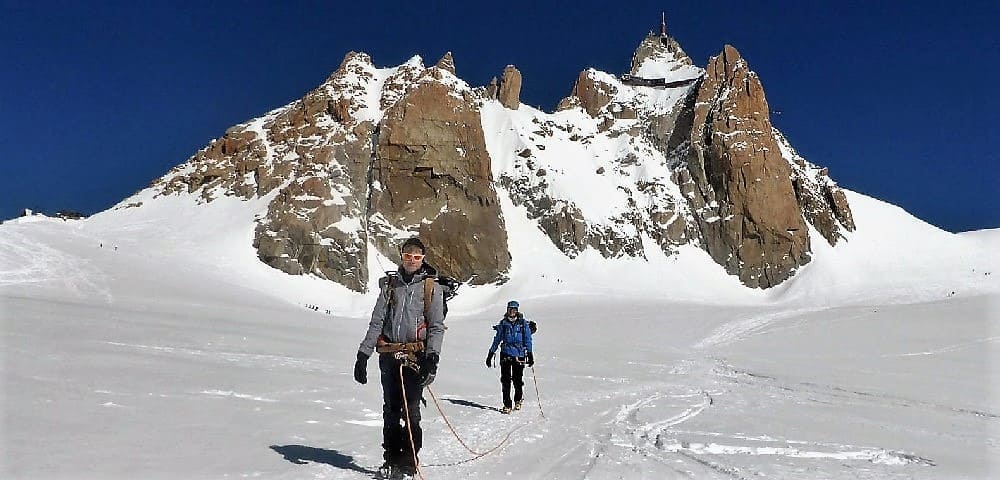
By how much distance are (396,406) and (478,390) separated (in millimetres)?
6872

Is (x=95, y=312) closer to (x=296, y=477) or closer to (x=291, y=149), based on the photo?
(x=296, y=477)

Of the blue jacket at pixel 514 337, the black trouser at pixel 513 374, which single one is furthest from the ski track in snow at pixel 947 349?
the black trouser at pixel 513 374

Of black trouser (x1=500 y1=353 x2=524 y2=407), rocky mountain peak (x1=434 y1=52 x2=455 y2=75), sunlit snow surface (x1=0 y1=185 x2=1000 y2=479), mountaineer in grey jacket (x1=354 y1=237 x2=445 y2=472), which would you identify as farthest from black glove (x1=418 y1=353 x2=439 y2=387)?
rocky mountain peak (x1=434 y1=52 x2=455 y2=75)

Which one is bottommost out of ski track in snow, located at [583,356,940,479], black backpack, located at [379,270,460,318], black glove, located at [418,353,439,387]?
ski track in snow, located at [583,356,940,479]

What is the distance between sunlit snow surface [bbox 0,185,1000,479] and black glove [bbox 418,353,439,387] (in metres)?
0.98

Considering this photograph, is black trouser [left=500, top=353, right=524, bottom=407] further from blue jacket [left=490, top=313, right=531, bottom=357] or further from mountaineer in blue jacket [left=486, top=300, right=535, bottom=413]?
blue jacket [left=490, top=313, right=531, bottom=357]

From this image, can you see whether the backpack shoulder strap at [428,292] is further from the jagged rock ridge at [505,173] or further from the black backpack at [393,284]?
the jagged rock ridge at [505,173]

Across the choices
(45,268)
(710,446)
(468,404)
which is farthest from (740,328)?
(45,268)

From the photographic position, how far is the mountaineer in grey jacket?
5.46 meters

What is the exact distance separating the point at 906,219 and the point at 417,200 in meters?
56.4

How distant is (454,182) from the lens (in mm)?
56625

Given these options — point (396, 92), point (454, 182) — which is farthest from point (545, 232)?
point (396, 92)

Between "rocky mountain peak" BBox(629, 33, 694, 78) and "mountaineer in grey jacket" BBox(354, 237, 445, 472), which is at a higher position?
"rocky mountain peak" BBox(629, 33, 694, 78)

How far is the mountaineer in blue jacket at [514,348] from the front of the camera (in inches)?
408
